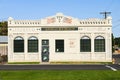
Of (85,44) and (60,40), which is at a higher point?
(60,40)

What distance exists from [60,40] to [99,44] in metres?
5.25

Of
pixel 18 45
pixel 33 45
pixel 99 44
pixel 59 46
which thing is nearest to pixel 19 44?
pixel 18 45

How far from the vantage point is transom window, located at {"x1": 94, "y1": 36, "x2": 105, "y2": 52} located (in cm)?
5022

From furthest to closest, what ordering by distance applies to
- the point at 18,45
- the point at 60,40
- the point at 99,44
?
the point at 18,45
the point at 60,40
the point at 99,44

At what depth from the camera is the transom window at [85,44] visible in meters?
50.2

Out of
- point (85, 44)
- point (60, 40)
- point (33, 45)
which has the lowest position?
point (33, 45)

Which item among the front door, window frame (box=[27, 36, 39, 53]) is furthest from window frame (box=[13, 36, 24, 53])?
the front door

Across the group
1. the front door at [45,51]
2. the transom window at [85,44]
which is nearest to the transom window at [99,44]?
the transom window at [85,44]

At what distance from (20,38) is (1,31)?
176 ft

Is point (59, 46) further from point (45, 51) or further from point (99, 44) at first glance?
point (99, 44)

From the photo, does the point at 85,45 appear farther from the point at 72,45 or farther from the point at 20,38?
the point at 20,38

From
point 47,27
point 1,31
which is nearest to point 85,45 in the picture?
point 47,27

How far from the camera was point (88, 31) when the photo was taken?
165 feet

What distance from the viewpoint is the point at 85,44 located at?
50406 millimetres
